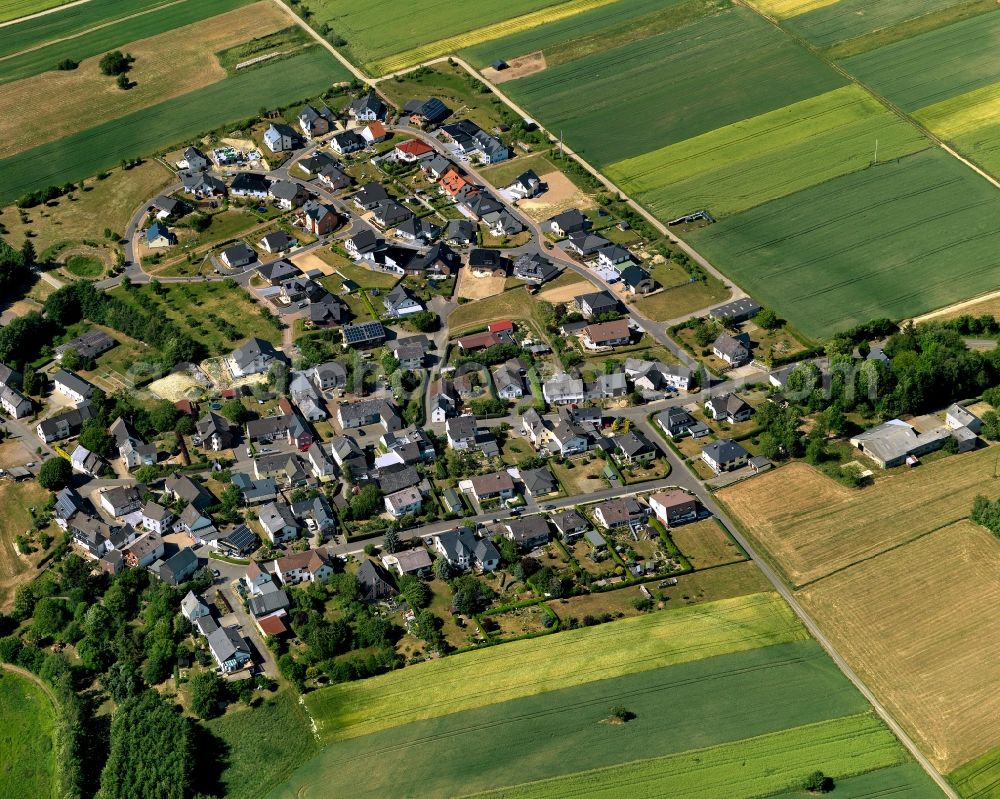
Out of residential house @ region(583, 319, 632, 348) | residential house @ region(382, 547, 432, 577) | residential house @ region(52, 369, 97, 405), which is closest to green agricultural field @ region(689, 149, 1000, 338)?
residential house @ region(583, 319, 632, 348)

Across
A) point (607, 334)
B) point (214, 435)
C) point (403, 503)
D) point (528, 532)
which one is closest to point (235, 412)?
point (214, 435)

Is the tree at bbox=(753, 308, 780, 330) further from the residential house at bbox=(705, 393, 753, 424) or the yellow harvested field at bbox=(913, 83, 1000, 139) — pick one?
the yellow harvested field at bbox=(913, 83, 1000, 139)

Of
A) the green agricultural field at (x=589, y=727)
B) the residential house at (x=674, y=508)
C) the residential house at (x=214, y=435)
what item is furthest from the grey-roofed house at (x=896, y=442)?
the residential house at (x=214, y=435)

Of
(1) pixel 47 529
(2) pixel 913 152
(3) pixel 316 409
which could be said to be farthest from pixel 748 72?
(1) pixel 47 529

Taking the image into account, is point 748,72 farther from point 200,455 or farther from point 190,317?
point 200,455

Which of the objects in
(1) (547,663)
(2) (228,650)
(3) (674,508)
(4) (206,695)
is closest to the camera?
(4) (206,695)

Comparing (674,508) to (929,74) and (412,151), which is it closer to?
(412,151)

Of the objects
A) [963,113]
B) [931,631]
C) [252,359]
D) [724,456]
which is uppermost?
[252,359]
